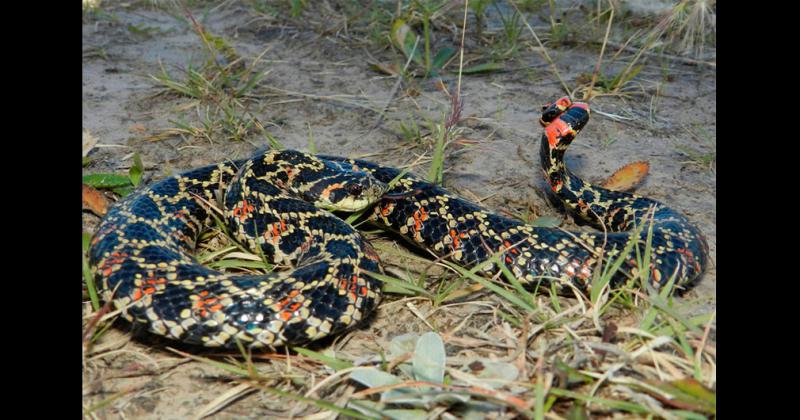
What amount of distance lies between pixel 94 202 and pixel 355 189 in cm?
198

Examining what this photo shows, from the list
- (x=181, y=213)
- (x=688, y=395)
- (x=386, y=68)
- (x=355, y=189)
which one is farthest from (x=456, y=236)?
(x=386, y=68)

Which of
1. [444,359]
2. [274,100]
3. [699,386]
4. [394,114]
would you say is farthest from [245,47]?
[699,386]

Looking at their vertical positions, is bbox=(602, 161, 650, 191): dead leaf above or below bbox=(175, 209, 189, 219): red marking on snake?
above

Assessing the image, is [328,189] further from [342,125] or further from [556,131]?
[342,125]

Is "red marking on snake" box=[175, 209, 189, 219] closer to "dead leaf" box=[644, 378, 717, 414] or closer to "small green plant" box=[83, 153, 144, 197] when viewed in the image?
"small green plant" box=[83, 153, 144, 197]

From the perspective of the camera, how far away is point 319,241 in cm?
496

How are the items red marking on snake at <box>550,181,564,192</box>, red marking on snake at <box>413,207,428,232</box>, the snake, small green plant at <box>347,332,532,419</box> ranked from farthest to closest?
red marking on snake at <box>550,181,564,192</box> < red marking on snake at <box>413,207,428,232</box> < the snake < small green plant at <box>347,332,532,419</box>

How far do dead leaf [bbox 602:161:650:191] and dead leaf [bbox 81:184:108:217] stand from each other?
404 centimetres

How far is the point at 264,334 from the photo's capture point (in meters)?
4.12

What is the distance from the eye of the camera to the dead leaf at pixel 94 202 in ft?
18.1

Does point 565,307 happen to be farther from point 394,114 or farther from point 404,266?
point 394,114

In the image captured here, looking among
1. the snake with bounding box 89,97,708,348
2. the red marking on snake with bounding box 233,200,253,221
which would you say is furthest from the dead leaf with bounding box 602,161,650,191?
the red marking on snake with bounding box 233,200,253,221

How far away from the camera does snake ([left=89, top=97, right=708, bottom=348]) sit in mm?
4176

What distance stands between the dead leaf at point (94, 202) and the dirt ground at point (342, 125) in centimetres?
10
